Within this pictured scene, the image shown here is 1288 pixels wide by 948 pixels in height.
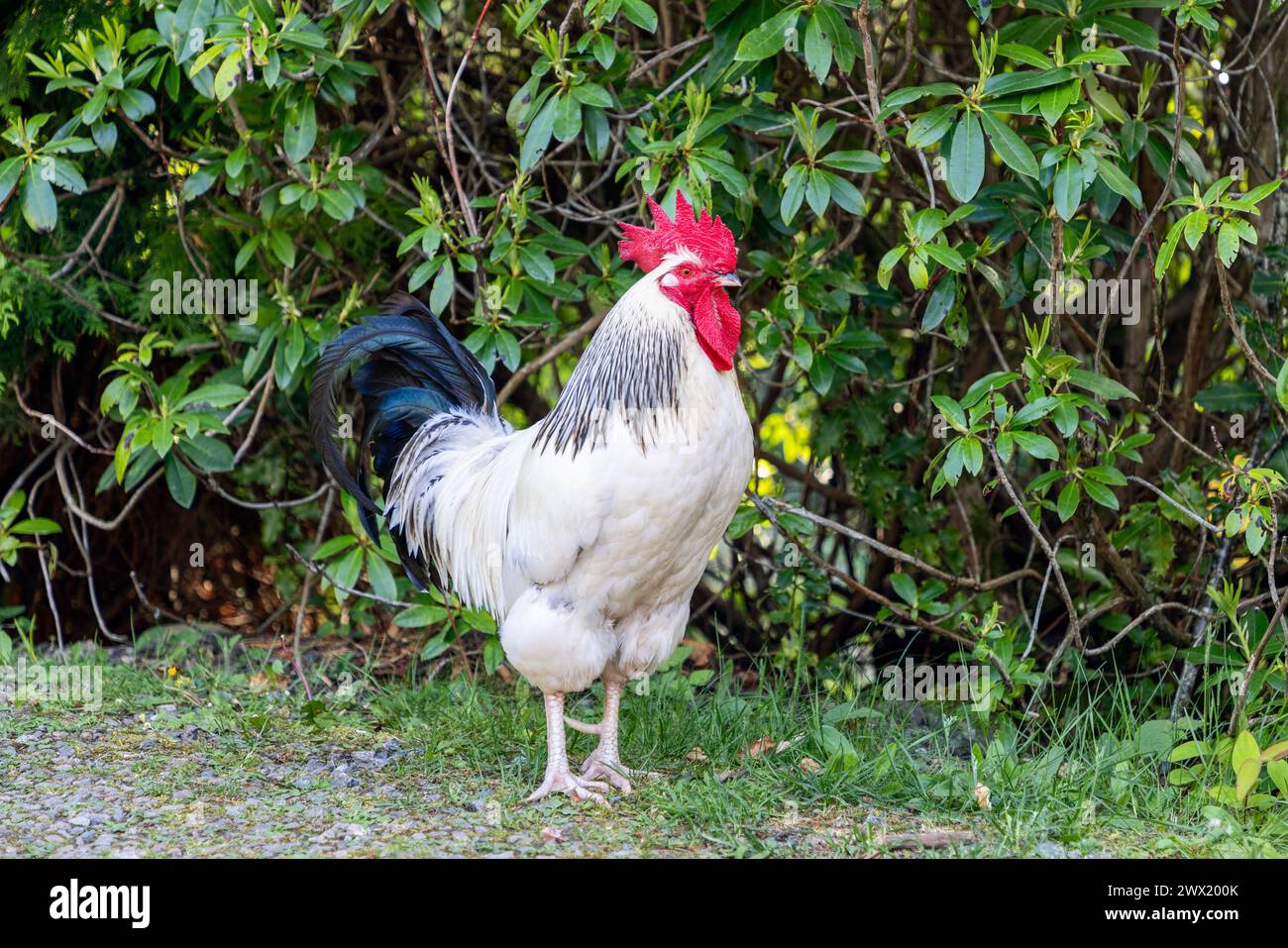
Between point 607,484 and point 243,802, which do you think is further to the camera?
point 243,802

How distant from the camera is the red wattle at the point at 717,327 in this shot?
4.07m

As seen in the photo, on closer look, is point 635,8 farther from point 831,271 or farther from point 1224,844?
point 1224,844

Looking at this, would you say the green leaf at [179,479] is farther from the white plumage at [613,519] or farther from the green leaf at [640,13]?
the green leaf at [640,13]

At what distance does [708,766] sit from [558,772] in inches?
23.8

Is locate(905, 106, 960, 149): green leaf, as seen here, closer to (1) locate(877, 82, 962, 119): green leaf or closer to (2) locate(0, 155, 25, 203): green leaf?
(1) locate(877, 82, 962, 119): green leaf

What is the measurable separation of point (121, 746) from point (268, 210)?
223 cm

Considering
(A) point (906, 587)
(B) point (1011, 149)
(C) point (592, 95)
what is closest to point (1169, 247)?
(B) point (1011, 149)

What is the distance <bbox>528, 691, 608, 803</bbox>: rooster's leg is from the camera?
4387 mm

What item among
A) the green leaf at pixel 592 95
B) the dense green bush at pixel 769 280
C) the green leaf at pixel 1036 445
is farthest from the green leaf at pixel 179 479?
the green leaf at pixel 1036 445

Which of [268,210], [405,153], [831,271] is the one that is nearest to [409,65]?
[405,153]

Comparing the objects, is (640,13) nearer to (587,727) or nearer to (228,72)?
(228,72)

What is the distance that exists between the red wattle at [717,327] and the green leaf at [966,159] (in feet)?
2.71

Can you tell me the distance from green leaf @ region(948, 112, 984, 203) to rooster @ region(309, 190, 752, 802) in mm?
767

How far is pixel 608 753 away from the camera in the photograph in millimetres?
4629
